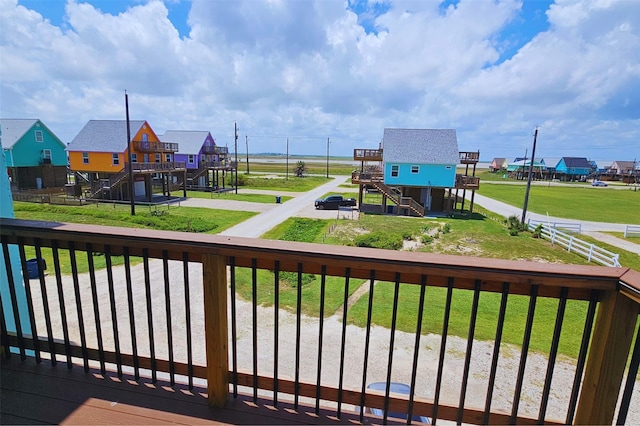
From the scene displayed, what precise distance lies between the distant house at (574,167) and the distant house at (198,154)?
68.2 metres

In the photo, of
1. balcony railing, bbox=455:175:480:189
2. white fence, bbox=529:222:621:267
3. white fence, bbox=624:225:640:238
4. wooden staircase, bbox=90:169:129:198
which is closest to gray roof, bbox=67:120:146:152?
wooden staircase, bbox=90:169:129:198

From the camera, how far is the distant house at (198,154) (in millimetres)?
35438

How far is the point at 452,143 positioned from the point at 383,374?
24.0 metres

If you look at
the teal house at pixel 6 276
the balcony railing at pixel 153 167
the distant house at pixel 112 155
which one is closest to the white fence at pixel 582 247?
the teal house at pixel 6 276

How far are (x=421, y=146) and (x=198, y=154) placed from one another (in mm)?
22459

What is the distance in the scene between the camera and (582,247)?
45.0 ft

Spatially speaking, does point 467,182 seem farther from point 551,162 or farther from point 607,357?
point 551,162

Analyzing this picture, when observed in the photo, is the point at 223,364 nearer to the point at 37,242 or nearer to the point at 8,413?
the point at 8,413

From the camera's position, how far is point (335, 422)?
6.99 feet

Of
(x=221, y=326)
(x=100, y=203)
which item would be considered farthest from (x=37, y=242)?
(x=100, y=203)

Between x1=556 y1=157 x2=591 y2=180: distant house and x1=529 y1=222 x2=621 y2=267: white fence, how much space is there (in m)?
64.3

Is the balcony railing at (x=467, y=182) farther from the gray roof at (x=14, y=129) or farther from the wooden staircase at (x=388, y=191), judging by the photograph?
the gray roof at (x=14, y=129)

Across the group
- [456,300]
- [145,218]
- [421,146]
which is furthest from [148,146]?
[456,300]

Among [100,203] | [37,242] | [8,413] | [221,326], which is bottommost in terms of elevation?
[100,203]
